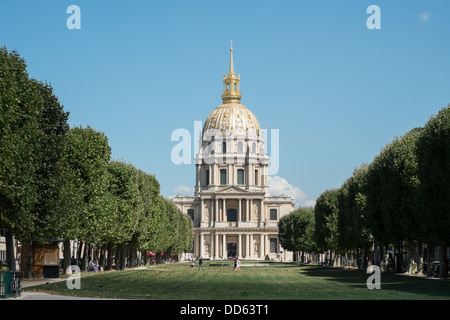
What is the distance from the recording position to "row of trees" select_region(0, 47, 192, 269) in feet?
138

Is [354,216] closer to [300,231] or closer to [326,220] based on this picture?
[326,220]

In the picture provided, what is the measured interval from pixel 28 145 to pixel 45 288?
8.11 metres

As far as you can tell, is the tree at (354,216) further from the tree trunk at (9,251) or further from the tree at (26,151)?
the tree trunk at (9,251)

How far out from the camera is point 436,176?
52.7 metres

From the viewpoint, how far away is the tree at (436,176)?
52.0 meters

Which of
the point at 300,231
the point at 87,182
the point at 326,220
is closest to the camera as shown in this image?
the point at 87,182

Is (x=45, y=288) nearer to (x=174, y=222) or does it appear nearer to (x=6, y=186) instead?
(x=6, y=186)

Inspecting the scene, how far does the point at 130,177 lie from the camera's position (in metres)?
79.2

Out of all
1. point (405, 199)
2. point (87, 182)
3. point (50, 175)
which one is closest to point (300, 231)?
point (405, 199)

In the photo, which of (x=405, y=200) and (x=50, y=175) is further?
(x=405, y=200)

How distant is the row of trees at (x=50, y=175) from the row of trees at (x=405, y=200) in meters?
23.2

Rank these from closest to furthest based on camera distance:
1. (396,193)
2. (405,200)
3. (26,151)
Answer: (26,151), (405,200), (396,193)

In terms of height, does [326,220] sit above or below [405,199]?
below

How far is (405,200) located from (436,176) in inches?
314
